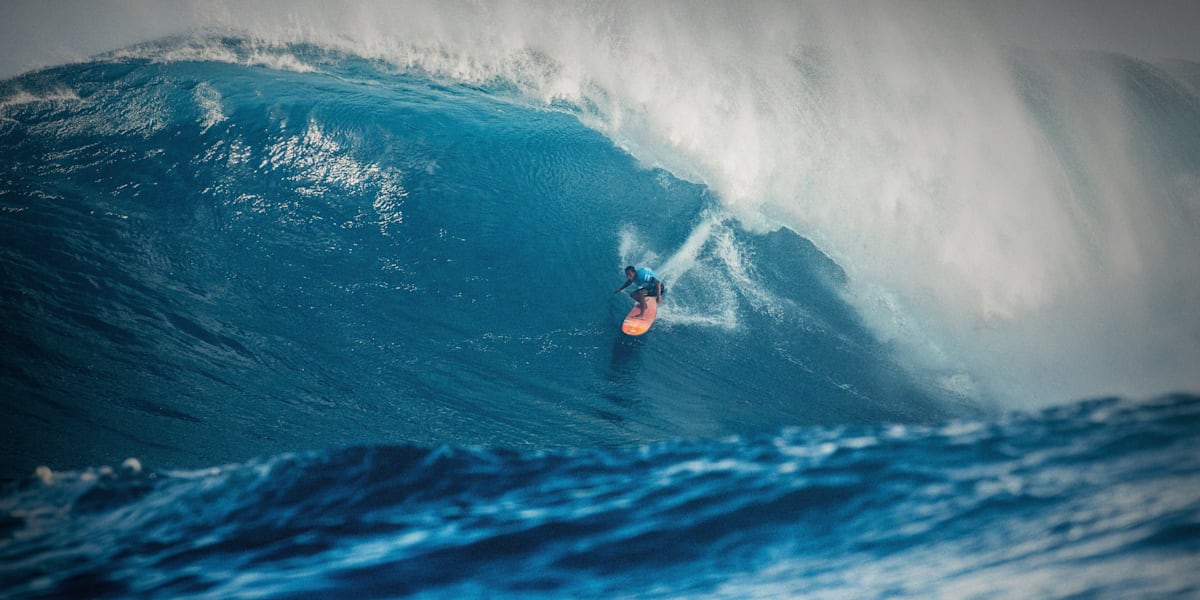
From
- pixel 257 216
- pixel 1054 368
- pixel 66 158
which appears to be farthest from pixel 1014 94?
pixel 66 158

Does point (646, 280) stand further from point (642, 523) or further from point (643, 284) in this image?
point (642, 523)

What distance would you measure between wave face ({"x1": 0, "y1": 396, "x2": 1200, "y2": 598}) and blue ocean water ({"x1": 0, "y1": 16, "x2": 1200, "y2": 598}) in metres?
0.02

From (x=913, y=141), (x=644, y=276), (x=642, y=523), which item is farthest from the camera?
(x=913, y=141)

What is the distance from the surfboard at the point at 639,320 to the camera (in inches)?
206

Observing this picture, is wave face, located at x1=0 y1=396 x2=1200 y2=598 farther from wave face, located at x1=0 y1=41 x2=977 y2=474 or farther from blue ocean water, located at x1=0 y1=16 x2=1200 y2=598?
wave face, located at x1=0 y1=41 x2=977 y2=474

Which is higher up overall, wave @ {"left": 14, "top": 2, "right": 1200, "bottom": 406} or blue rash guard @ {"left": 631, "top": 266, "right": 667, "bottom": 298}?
wave @ {"left": 14, "top": 2, "right": 1200, "bottom": 406}

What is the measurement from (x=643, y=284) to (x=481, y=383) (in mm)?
1539

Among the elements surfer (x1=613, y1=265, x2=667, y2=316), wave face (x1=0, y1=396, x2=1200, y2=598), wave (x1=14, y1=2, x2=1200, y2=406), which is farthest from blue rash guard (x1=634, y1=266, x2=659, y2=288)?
wave (x1=14, y1=2, x2=1200, y2=406)

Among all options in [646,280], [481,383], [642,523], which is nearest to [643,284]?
[646,280]

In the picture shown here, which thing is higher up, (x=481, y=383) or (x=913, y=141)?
(x=913, y=141)

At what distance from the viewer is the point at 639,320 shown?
5.28 meters

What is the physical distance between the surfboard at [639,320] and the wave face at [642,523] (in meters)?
1.29

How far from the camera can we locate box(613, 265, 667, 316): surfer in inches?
205

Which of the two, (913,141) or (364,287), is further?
(913,141)
